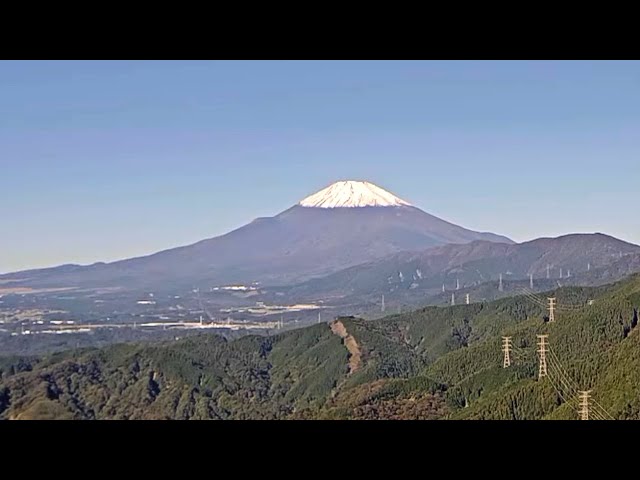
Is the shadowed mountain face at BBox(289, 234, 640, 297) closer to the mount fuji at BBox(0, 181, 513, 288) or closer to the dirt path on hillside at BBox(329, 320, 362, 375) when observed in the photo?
the mount fuji at BBox(0, 181, 513, 288)

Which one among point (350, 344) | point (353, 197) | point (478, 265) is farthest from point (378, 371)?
point (353, 197)

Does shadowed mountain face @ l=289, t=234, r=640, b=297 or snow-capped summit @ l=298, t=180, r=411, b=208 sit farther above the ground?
snow-capped summit @ l=298, t=180, r=411, b=208

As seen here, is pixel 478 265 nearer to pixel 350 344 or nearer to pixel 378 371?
pixel 350 344

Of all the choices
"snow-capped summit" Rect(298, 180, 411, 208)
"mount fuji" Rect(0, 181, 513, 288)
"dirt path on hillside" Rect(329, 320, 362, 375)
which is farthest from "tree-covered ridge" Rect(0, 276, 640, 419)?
"snow-capped summit" Rect(298, 180, 411, 208)

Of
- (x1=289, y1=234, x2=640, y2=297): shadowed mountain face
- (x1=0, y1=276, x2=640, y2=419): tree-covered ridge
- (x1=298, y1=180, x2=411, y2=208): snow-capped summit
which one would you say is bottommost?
(x1=0, y1=276, x2=640, y2=419): tree-covered ridge
